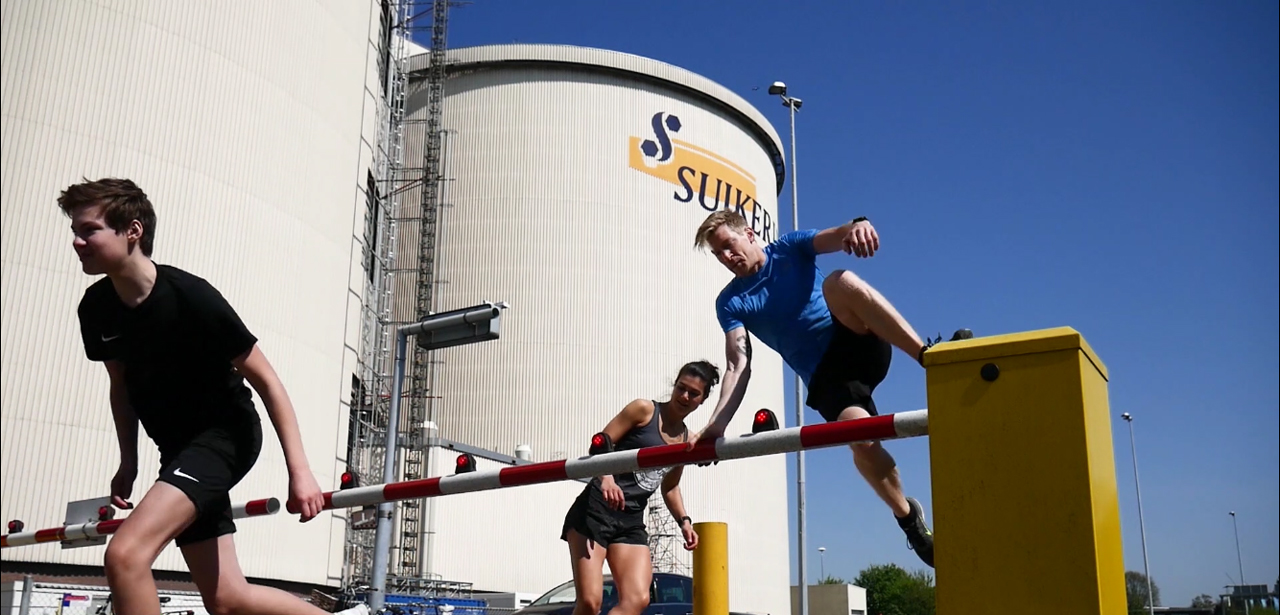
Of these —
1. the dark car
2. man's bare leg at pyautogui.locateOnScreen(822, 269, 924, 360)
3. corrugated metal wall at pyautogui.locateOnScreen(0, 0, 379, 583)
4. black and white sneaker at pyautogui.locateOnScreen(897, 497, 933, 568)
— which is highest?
corrugated metal wall at pyautogui.locateOnScreen(0, 0, 379, 583)

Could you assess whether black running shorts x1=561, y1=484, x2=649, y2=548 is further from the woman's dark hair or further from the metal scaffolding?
the metal scaffolding

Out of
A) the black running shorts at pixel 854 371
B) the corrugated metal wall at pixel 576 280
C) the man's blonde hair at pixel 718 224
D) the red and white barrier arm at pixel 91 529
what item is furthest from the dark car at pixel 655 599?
the corrugated metal wall at pixel 576 280

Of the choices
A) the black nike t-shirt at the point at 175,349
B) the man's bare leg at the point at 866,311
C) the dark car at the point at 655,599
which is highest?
the man's bare leg at the point at 866,311

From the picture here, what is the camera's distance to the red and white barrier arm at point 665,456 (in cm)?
408

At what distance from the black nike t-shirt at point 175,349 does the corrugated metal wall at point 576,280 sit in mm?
31943

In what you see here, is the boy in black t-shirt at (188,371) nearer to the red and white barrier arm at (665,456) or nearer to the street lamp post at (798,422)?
the red and white barrier arm at (665,456)

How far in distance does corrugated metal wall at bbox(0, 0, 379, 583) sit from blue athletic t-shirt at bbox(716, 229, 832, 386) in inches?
727

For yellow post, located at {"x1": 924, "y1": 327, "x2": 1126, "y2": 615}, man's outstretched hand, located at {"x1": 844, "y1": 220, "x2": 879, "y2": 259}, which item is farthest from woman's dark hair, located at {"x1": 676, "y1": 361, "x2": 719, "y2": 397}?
yellow post, located at {"x1": 924, "y1": 327, "x2": 1126, "y2": 615}

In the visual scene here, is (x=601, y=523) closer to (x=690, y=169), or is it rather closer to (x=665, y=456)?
(x=665, y=456)

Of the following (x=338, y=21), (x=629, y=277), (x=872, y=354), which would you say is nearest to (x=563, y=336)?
(x=629, y=277)

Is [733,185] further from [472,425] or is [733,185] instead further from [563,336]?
[472,425]

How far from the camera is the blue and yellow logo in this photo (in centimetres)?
4150

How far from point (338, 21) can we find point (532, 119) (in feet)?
42.5

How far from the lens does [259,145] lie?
2480cm
